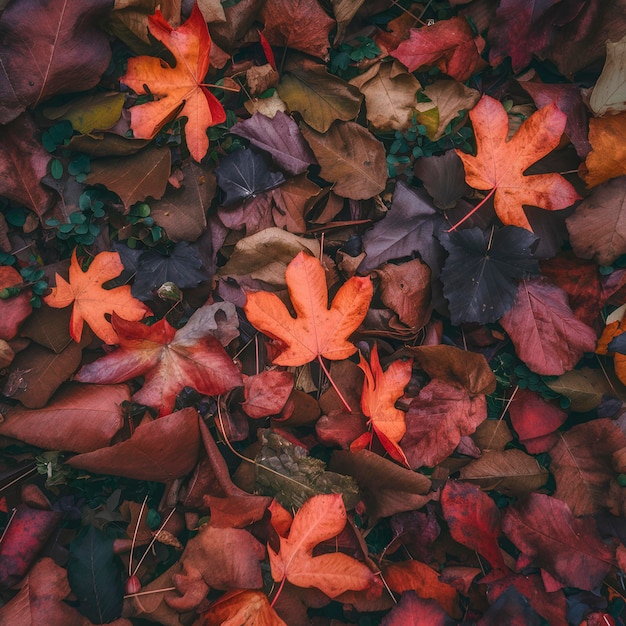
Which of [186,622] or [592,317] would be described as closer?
[186,622]

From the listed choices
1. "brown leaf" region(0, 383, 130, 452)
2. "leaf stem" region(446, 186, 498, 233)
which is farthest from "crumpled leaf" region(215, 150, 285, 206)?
"brown leaf" region(0, 383, 130, 452)

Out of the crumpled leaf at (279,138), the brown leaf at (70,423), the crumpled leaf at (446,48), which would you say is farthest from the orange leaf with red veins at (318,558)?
the crumpled leaf at (446,48)

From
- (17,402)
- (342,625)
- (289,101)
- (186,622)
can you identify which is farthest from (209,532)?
(289,101)

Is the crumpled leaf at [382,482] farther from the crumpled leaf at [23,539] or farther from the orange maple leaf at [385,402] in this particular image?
the crumpled leaf at [23,539]

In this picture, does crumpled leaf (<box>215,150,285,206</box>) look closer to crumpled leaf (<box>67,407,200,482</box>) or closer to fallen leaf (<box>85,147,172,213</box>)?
fallen leaf (<box>85,147,172,213</box>)

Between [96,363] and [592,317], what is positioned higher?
[592,317]


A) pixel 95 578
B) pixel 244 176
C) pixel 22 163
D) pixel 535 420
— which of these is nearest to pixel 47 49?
pixel 22 163

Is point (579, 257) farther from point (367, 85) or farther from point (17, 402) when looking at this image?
point (17, 402)

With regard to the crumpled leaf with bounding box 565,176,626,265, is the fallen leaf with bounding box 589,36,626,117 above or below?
above
